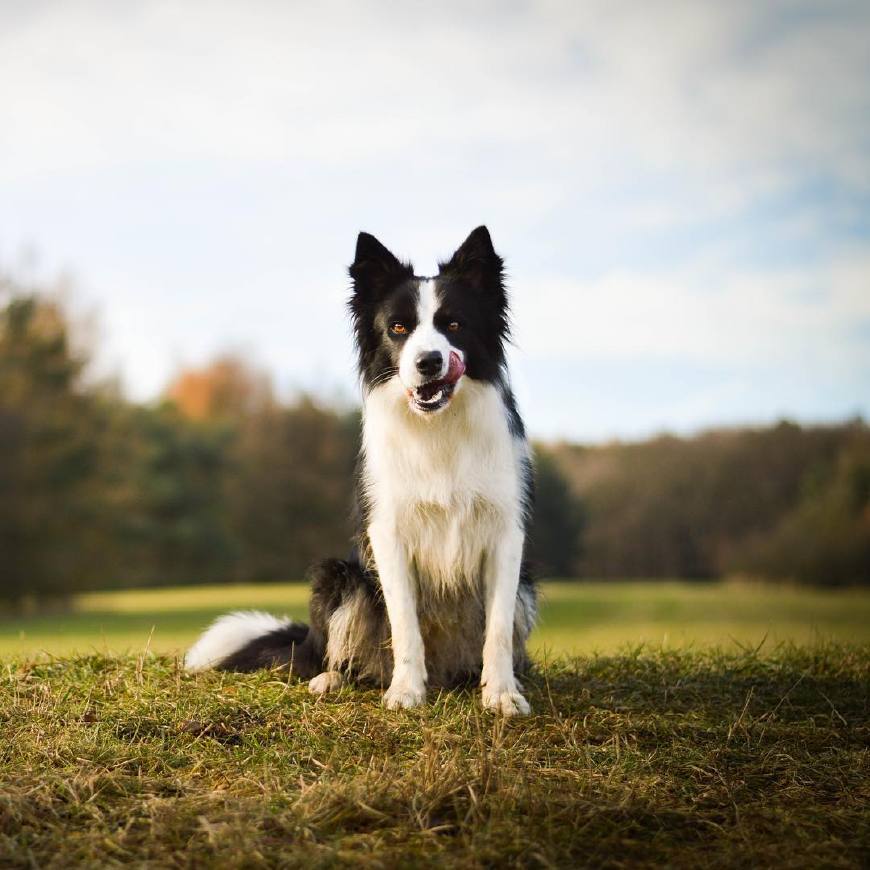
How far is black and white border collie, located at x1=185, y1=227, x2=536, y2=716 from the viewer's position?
4.17 metres

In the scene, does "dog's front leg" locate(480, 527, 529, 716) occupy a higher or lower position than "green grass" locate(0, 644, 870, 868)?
higher

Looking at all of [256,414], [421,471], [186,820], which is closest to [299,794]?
[186,820]

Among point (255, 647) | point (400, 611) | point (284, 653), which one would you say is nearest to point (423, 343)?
point (400, 611)

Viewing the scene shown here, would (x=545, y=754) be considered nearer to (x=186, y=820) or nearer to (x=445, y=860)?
(x=445, y=860)

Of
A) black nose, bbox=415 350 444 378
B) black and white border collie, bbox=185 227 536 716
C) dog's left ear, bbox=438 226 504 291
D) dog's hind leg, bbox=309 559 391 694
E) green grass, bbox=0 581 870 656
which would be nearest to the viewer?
black nose, bbox=415 350 444 378

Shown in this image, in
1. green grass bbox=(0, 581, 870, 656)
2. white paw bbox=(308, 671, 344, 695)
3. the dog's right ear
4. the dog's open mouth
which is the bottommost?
green grass bbox=(0, 581, 870, 656)

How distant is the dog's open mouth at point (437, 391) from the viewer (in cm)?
405

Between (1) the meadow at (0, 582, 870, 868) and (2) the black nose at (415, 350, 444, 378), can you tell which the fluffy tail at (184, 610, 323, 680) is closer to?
(1) the meadow at (0, 582, 870, 868)

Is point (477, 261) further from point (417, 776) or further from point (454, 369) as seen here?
point (417, 776)

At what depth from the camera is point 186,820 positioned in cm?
270

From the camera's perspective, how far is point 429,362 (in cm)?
395

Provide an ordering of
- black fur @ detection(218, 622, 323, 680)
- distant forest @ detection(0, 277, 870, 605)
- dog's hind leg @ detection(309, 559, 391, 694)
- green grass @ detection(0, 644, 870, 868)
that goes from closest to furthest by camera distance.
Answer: green grass @ detection(0, 644, 870, 868) < dog's hind leg @ detection(309, 559, 391, 694) < black fur @ detection(218, 622, 323, 680) < distant forest @ detection(0, 277, 870, 605)

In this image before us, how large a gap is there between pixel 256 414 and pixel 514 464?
33203 mm

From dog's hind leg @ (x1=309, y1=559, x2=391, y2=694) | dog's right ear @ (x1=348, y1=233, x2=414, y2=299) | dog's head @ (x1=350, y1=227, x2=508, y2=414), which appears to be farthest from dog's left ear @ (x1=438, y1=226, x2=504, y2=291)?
dog's hind leg @ (x1=309, y1=559, x2=391, y2=694)
